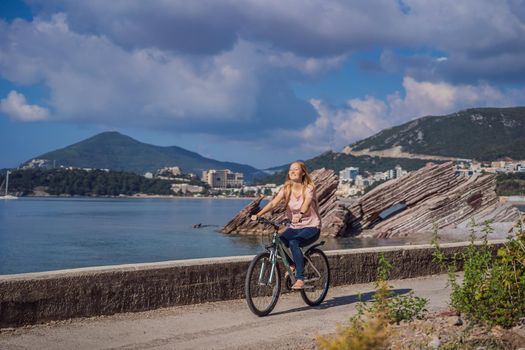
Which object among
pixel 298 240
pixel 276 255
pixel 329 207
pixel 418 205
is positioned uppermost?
pixel 418 205

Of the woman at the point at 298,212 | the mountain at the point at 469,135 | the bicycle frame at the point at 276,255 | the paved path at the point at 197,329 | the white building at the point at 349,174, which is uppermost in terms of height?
the mountain at the point at 469,135

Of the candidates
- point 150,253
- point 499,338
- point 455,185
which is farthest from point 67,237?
point 499,338

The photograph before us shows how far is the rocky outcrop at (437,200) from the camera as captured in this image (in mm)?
39781

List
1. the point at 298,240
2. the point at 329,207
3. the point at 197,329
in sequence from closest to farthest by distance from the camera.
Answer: the point at 197,329, the point at 298,240, the point at 329,207

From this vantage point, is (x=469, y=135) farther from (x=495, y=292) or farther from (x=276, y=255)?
(x=495, y=292)

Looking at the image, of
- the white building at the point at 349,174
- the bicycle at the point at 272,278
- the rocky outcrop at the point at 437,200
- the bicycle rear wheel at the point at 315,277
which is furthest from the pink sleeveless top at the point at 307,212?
the white building at the point at 349,174

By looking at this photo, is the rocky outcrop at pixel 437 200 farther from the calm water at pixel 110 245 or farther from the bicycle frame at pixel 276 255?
the bicycle frame at pixel 276 255

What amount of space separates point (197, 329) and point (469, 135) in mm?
173332

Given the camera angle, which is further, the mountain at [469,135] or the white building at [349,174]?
the white building at [349,174]

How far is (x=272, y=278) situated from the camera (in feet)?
24.4

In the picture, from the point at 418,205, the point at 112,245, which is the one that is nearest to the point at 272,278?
the point at 418,205

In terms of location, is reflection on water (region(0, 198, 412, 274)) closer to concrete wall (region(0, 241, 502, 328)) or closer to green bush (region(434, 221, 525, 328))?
concrete wall (region(0, 241, 502, 328))

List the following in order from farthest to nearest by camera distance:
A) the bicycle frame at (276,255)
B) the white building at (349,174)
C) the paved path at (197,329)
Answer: the white building at (349,174), the bicycle frame at (276,255), the paved path at (197,329)

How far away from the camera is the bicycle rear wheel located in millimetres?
7824
